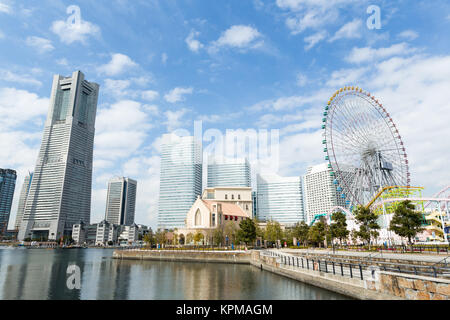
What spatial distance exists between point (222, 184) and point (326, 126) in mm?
123523

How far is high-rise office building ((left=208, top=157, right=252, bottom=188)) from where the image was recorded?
18412 centimetres

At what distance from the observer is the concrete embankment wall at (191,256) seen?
194 feet

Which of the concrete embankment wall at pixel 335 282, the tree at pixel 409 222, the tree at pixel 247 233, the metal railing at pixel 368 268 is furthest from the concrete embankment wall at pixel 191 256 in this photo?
the tree at pixel 409 222

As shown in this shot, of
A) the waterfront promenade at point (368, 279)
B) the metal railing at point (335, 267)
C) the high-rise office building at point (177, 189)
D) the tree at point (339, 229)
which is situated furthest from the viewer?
the high-rise office building at point (177, 189)

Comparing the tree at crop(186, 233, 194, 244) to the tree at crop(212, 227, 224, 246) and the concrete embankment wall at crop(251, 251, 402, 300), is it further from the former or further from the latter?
the concrete embankment wall at crop(251, 251, 402, 300)

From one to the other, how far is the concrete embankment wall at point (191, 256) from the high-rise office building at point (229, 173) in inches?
4355

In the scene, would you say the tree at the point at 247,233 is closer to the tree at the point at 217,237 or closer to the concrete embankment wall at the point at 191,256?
the concrete embankment wall at the point at 191,256

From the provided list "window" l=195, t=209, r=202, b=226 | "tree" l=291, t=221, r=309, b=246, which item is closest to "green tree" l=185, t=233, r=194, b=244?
"window" l=195, t=209, r=202, b=226

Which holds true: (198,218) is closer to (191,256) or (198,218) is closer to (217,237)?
(217,237)

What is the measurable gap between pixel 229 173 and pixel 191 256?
123 meters

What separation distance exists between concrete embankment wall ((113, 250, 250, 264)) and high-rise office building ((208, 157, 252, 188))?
11062 centimetres
